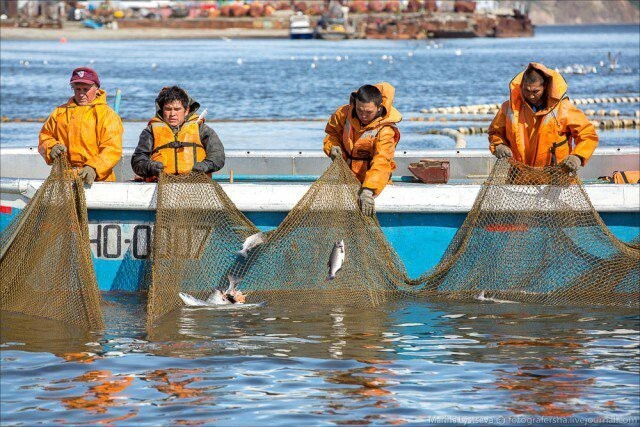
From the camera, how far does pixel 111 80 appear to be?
50.7 meters

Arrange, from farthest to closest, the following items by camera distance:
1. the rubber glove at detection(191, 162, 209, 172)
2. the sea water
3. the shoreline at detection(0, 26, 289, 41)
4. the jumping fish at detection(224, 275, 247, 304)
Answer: the shoreline at detection(0, 26, 289, 41) → the sea water → the jumping fish at detection(224, 275, 247, 304) → the rubber glove at detection(191, 162, 209, 172)

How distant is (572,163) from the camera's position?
9023 millimetres

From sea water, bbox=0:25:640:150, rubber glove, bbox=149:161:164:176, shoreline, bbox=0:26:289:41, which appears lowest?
shoreline, bbox=0:26:289:41

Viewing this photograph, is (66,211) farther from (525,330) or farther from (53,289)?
Result: (525,330)

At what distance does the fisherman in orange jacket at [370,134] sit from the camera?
30.2 ft

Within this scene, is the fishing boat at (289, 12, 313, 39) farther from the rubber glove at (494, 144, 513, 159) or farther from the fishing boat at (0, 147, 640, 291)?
the rubber glove at (494, 144, 513, 159)

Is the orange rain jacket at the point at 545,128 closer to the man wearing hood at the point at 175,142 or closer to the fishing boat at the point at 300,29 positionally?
the man wearing hood at the point at 175,142

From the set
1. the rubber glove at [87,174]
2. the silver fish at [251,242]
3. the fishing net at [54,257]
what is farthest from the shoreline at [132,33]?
the silver fish at [251,242]

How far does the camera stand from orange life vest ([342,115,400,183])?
9.36 metres

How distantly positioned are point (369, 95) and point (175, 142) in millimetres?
1593

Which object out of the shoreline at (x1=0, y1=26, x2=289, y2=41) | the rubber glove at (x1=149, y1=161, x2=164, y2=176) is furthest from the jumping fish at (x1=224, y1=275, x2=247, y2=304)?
the shoreline at (x1=0, y1=26, x2=289, y2=41)

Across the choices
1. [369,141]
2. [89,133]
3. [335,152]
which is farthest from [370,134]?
[89,133]

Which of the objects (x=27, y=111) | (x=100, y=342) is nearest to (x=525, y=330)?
(x=100, y=342)

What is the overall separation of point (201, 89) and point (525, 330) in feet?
121
